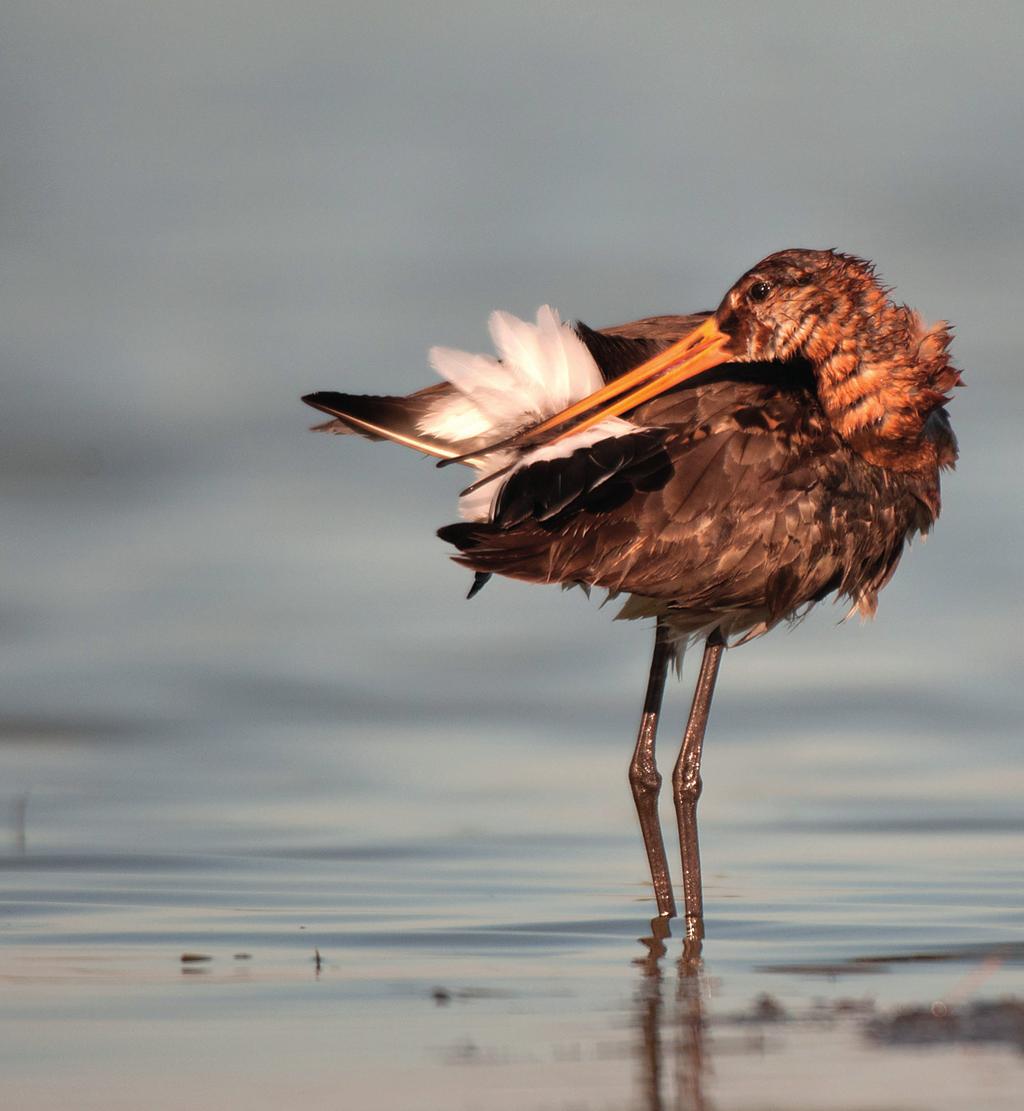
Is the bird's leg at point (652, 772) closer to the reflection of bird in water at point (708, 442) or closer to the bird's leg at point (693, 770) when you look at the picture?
the bird's leg at point (693, 770)

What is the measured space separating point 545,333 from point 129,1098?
3835 mm

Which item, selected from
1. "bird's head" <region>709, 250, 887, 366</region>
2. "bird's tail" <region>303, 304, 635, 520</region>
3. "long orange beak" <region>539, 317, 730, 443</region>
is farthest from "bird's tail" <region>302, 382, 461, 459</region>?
"bird's head" <region>709, 250, 887, 366</region>

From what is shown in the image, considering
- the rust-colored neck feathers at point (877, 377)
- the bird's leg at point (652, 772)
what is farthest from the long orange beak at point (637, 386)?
the bird's leg at point (652, 772)

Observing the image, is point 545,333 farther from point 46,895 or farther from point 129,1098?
point 129,1098

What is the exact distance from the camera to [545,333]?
24.9 ft

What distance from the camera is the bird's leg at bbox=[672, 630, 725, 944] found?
8.12 meters

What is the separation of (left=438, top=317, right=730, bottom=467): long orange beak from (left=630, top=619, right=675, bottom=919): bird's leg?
1.06 m

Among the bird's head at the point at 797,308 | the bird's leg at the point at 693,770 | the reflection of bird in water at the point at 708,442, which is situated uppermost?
the bird's head at the point at 797,308

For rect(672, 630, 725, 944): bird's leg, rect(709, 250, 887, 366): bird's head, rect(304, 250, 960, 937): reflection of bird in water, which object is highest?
rect(709, 250, 887, 366): bird's head

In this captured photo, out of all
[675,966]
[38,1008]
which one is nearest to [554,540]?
[675,966]

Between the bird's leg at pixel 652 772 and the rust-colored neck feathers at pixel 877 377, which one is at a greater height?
the rust-colored neck feathers at pixel 877 377

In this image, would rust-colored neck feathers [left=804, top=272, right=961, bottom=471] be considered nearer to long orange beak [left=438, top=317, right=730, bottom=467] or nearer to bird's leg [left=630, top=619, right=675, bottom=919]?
long orange beak [left=438, top=317, right=730, bottom=467]

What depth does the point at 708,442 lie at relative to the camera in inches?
292

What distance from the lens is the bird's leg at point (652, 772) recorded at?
8.37 m
